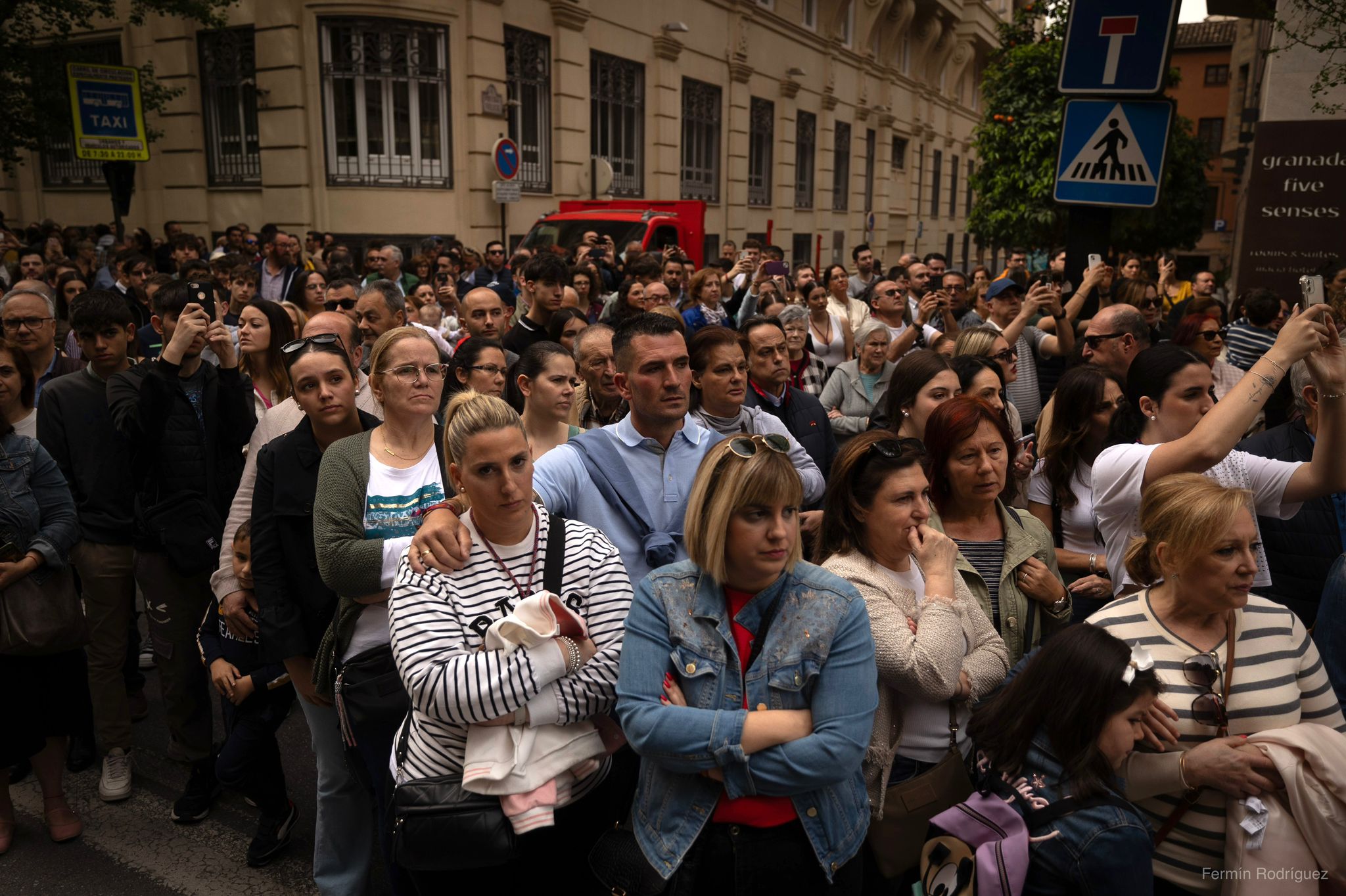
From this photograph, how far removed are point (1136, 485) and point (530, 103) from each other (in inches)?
669

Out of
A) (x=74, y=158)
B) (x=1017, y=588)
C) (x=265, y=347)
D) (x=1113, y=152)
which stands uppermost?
(x=74, y=158)

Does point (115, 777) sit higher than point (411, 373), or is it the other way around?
point (411, 373)

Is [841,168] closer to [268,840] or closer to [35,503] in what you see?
[35,503]

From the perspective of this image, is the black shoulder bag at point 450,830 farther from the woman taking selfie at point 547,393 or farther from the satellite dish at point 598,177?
the satellite dish at point 598,177

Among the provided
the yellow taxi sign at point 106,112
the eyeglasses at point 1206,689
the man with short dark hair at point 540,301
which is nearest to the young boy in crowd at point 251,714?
the man with short dark hair at point 540,301

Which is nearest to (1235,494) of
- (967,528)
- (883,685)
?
(967,528)

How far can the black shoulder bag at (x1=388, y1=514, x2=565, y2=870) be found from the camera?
247cm

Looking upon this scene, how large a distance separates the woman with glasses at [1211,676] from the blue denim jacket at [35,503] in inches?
171

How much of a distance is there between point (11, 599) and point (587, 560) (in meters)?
2.91

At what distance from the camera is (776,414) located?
5.19 m

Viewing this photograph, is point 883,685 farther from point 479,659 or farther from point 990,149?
point 990,149

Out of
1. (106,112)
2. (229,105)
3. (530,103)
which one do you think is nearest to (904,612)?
(106,112)

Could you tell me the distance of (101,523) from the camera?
4637 mm

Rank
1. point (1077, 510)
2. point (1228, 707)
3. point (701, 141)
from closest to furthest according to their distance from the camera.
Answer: point (1228, 707), point (1077, 510), point (701, 141)
